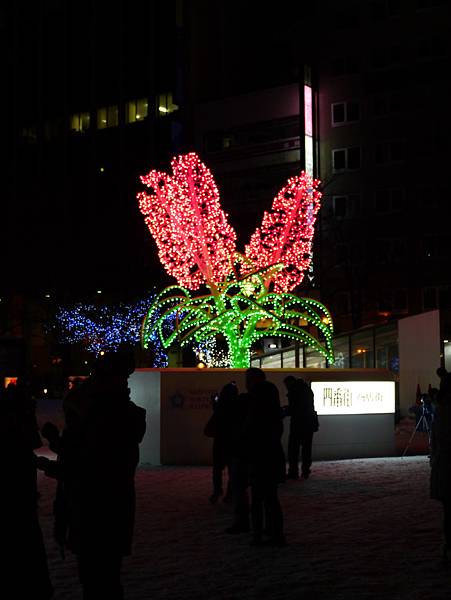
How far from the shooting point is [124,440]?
658 cm

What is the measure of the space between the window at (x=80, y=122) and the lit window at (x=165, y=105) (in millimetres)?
7603

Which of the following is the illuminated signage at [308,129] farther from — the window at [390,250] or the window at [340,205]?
the window at [390,250]

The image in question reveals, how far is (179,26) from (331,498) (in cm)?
6404

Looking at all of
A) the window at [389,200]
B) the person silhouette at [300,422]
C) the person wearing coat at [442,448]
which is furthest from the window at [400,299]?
the person wearing coat at [442,448]

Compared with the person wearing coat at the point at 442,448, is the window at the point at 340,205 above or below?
above

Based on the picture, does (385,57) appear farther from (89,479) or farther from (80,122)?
(89,479)

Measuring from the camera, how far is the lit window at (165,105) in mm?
80750

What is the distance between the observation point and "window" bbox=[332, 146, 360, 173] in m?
63.0

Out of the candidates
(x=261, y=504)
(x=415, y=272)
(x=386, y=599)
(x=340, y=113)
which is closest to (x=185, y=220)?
(x=261, y=504)

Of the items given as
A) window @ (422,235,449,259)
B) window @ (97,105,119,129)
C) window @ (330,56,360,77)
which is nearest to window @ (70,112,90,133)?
window @ (97,105,119,129)

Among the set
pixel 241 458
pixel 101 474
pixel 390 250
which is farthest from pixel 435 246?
pixel 101 474

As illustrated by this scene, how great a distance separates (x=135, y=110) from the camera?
83.3 metres

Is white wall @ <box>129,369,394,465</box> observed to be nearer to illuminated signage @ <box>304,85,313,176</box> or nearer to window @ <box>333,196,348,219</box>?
illuminated signage @ <box>304,85,313,176</box>

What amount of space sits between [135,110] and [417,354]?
5078 cm
